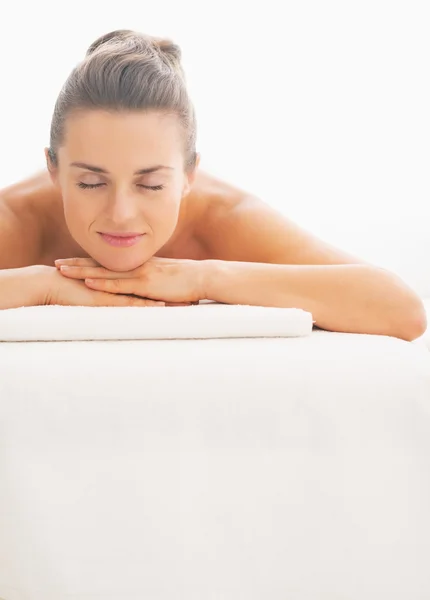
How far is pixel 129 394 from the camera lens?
1.03 metres

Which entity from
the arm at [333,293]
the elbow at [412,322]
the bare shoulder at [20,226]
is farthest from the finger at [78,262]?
the elbow at [412,322]

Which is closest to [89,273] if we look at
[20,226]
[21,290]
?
[21,290]

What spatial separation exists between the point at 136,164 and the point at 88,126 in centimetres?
12

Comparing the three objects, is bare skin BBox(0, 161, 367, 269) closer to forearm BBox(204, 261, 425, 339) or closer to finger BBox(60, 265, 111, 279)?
forearm BBox(204, 261, 425, 339)

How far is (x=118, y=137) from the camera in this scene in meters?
1.41

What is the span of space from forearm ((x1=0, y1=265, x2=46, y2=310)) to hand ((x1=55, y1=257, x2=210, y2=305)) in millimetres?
53

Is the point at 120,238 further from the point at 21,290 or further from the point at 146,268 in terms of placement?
the point at 21,290

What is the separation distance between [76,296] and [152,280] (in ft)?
0.44

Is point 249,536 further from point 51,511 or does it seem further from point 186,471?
point 51,511

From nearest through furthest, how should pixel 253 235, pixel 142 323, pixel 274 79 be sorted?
pixel 142 323 < pixel 253 235 < pixel 274 79

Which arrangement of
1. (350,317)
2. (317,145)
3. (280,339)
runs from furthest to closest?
(317,145), (350,317), (280,339)

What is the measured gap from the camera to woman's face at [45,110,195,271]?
141 centimetres

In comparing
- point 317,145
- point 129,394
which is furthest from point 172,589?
point 317,145

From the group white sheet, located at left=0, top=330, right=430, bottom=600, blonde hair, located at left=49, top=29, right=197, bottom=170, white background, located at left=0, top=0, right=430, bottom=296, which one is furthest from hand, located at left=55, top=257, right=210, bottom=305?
white background, located at left=0, top=0, right=430, bottom=296
